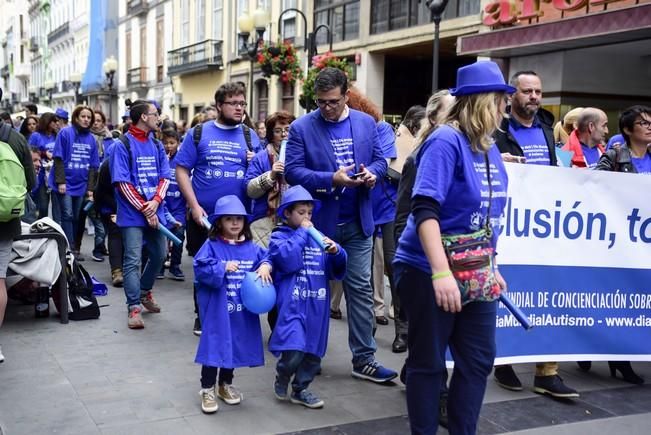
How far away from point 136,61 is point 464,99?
39.4 metres

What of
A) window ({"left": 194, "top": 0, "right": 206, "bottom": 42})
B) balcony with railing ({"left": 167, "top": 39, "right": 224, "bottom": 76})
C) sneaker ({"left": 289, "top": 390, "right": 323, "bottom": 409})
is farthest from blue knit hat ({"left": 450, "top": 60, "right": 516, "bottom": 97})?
window ({"left": 194, "top": 0, "right": 206, "bottom": 42})

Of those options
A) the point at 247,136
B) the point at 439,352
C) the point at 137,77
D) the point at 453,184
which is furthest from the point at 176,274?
the point at 137,77

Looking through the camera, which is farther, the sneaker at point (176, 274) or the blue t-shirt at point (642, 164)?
the sneaker at point (176, 274)

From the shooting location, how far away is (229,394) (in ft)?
14.4

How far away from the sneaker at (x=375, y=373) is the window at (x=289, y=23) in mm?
20351

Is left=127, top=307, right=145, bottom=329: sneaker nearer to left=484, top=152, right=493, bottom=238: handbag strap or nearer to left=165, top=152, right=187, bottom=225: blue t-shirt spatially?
left=165, top=152, right=187, bottom=225: blue t-shirt

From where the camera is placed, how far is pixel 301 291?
4406mm

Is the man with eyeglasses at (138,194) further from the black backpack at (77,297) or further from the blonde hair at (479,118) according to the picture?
the blonde hair at (479,118)

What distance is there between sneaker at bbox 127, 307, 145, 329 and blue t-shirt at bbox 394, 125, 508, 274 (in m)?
3.40

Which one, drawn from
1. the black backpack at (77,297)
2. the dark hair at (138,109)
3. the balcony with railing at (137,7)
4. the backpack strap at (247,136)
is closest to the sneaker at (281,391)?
the backpack strap at (247,136)

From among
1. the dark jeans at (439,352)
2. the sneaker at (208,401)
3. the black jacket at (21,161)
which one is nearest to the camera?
the dark jeans at (439,352)

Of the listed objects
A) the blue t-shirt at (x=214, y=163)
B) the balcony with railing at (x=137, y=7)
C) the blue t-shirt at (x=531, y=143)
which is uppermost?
the balcony with railing at (x=137, y=7)

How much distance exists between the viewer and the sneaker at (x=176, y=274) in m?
8.53

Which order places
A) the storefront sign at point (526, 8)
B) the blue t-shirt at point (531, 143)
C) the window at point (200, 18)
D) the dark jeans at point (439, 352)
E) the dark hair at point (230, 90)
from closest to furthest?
the dark jeans at point (439, 352) < the blue t-shirt at point (531, 143) < the dark hair at point (230, 90) < the storefront sign at point (526, 8) < the window at point (200, 18)
